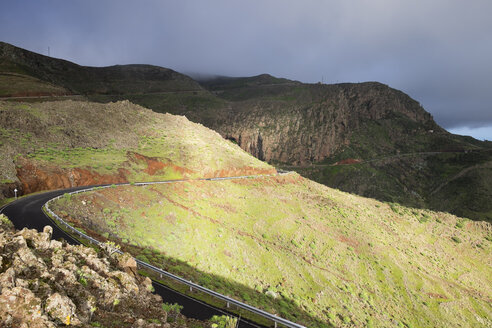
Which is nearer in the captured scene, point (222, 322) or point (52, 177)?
point (222, 322)

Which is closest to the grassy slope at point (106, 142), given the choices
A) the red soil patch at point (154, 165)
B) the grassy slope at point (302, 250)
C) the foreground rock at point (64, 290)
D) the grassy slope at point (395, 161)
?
the red soil patch at point (154, 165)

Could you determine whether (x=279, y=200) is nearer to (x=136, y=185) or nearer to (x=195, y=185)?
(x=195, y=185)

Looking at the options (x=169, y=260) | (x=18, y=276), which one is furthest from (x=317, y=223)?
(x=18, y=276)

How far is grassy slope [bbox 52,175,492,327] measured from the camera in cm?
1967

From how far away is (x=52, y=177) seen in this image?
85.6 ft

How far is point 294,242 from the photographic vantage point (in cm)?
2848

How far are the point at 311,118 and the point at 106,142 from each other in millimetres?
95650

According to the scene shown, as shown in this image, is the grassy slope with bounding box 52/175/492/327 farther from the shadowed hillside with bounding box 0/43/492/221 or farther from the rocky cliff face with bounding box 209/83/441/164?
the rocky cliff face with bounding box 209/83/441/164

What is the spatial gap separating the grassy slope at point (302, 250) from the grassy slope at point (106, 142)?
5.98m

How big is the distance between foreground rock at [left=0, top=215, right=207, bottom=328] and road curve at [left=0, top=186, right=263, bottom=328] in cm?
190

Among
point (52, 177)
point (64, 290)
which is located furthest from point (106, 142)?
point (64, 290)

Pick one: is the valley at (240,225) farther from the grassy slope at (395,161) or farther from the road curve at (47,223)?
the grassy slope at (395,161)

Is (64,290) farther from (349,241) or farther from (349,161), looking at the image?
(349,161)

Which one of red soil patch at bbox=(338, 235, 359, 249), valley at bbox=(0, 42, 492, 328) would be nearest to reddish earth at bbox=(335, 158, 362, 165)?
valley at bbox=(0, 42, 492, 328)
